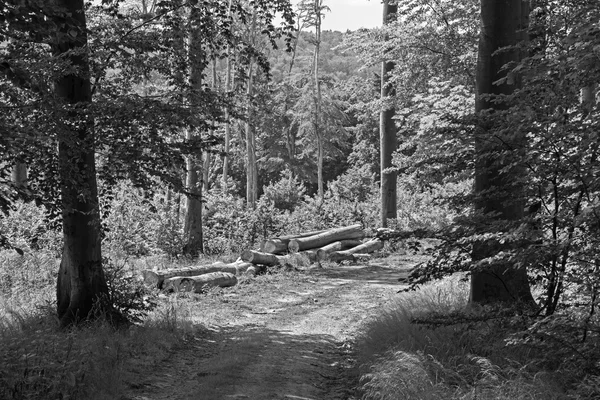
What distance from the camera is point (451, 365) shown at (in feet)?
22.3

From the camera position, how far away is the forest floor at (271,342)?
7125 mm

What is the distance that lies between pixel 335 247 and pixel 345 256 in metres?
0.47

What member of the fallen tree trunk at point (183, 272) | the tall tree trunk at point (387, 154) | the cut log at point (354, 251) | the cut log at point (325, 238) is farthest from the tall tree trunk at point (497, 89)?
the tall tree trunk at point (387, 154)

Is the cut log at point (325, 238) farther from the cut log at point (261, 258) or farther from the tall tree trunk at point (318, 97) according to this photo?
the tall tree trunk at point (318, 97)

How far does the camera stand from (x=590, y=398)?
4922 mm

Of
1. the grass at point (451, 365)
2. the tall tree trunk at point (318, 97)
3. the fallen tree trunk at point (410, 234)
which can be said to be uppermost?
the tall tree trunk at point (318, 97)

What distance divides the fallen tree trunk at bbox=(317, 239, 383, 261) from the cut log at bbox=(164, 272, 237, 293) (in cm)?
479

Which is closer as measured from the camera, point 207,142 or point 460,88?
point 207,142

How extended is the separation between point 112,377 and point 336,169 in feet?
171

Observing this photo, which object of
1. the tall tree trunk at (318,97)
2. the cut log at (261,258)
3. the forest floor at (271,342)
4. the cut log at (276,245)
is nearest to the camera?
the forest floor at (271,342)

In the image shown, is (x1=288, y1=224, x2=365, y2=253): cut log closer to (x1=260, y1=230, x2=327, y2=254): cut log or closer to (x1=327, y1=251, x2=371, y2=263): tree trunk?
(x1=260, y1=230, x2=327, y2=254): cut log

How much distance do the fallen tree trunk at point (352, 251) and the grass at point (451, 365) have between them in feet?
31.7

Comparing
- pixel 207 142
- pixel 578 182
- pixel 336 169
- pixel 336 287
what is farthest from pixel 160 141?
pixel 336 169

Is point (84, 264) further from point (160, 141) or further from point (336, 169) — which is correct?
point (336, 169)
